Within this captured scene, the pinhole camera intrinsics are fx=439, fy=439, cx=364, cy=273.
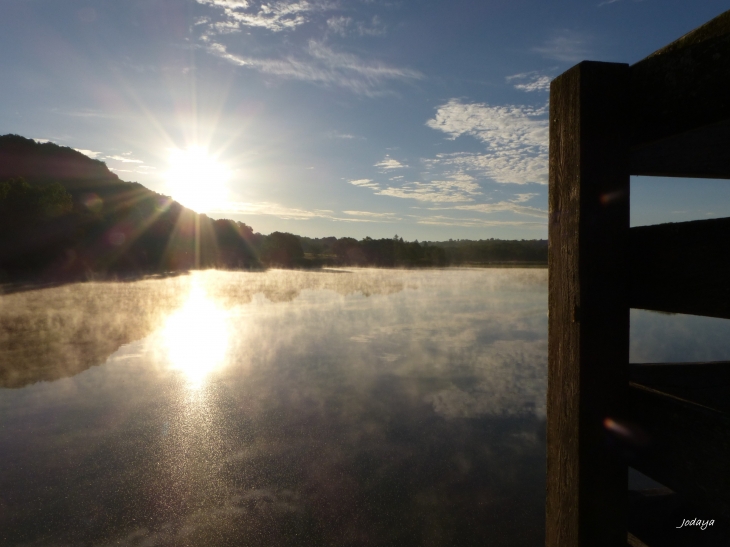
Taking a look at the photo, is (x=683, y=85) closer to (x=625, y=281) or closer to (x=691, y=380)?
(x=625, y=281)

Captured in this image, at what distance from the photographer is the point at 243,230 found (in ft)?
291

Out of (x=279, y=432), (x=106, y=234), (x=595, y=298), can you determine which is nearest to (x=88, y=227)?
(x=106, y=234)

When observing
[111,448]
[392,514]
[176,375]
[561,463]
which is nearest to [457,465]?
[392,514]

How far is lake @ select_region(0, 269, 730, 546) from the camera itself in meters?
3.82

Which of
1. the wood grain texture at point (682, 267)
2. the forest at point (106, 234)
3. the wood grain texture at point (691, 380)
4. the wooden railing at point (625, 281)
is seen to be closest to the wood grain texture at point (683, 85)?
the wooden railing at point (625, 281)

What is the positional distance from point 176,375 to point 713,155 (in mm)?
8301

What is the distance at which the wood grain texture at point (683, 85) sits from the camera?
116 cm

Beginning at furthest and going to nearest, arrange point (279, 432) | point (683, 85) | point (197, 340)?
1. point (197, 340)
2. point (279, 432)
3. point (683, 85)

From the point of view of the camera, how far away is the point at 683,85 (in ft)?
4.09

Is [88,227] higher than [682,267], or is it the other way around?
[88,227]

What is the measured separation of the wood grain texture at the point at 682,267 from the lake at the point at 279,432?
10.2ft

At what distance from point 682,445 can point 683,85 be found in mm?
1030

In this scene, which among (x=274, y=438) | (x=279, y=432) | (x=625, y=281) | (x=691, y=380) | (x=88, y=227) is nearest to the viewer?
(x=625, y=281)

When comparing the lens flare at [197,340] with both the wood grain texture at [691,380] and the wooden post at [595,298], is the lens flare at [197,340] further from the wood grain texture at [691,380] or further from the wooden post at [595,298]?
the wood grain texture at [691,380]
